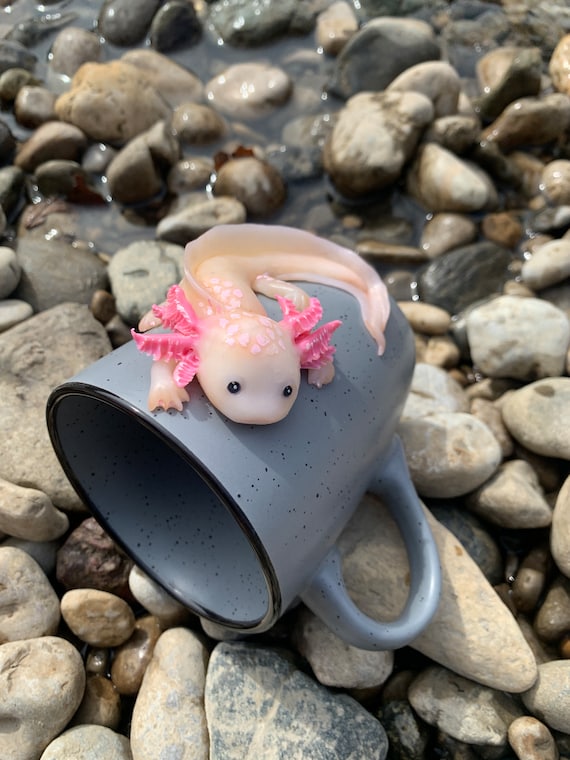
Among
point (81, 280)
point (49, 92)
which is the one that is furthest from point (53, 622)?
point (49, 92)

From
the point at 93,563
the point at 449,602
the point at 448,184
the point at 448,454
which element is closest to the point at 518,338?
the point at 448,454

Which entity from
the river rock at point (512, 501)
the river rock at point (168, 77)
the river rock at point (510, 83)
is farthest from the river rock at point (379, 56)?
the river rock at point (512, 501)

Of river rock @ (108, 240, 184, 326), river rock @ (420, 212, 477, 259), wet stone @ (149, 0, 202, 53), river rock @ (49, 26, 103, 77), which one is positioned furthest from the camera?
wet stone @ (149, 0, 202, 53)

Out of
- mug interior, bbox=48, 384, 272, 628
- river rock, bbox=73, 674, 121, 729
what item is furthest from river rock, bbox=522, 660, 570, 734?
river rock, bbox=73, 674, 121, 729

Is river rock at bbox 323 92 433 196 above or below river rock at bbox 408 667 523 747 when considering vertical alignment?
above

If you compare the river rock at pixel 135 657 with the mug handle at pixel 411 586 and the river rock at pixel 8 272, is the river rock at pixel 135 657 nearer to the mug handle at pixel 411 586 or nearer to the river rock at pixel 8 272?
the mug handle at pixel 411 586

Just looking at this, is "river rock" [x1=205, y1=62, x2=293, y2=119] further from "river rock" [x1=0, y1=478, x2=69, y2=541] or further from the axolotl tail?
"river rock" [x1=0, y1=478, x2=69, y2=541]

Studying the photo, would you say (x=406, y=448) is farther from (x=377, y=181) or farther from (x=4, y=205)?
(x=4, y=205)
